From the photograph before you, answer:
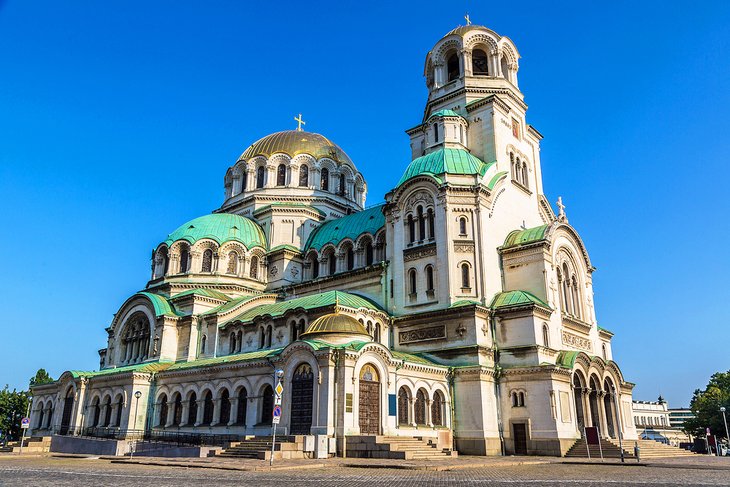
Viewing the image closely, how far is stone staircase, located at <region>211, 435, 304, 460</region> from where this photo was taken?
25.0m

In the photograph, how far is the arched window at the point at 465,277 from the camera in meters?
35.9

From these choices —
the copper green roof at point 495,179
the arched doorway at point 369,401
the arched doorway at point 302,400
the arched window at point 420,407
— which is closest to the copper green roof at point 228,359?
the arched doorway at point 302,400

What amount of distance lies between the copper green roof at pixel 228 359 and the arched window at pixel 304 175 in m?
18.5

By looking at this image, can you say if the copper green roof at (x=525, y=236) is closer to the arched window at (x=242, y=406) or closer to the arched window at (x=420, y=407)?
the arched window at (x=420, y=407)

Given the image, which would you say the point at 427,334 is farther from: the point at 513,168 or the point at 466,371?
the point at 513,168

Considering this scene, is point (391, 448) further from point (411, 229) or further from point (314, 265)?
point (314, 265)

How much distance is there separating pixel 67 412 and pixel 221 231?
16.8 metres

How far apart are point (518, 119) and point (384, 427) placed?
2564cm

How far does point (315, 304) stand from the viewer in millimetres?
36812

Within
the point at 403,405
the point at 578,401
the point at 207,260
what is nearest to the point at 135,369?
the point at 207,260

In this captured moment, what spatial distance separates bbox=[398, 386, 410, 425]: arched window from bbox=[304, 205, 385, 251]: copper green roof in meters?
13.7

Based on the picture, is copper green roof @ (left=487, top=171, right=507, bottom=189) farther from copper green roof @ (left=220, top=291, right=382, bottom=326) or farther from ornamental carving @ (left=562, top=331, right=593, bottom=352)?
copper green roof @ (left=220, top=291, right=382, bottom=326)

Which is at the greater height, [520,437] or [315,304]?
[315,304]

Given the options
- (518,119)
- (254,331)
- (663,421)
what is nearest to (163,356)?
(254,331)
